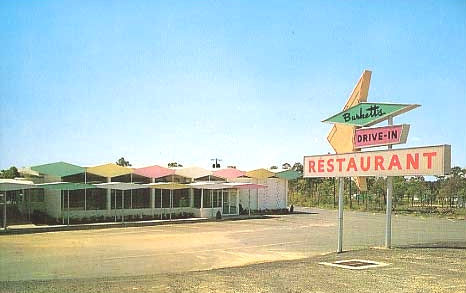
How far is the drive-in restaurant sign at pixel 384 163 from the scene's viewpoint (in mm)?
12320

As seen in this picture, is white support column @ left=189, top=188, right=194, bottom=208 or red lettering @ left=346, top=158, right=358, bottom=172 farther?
white support column @ left=189, top=188, right=194, bottom=208

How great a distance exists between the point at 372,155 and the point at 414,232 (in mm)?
8897

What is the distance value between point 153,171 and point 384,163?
18.8 m

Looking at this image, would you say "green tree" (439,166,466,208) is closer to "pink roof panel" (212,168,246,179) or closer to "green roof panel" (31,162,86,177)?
"pink roof panel" (212,168,246,179)

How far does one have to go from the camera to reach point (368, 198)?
4659cm

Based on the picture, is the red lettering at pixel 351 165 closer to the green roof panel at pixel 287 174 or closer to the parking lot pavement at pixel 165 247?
the parking lot pavement at pixel 165 247

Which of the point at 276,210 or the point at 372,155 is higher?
the point at 372,155

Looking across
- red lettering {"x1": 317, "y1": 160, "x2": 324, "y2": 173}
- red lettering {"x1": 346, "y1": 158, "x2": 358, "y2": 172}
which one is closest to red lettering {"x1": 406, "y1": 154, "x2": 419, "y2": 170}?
red lettering {"x1": 346, "y1": 158, "x2": 358, "y2": 172}

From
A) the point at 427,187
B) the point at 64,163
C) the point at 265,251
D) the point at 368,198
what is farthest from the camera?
the point at 427,187

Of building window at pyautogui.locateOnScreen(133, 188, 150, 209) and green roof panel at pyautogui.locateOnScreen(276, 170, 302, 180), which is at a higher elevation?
green roof panel at pyautogui.locateOnScreen(276, 170, 302, 180)

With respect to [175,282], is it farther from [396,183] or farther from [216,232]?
[396,183]

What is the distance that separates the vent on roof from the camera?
10680mm

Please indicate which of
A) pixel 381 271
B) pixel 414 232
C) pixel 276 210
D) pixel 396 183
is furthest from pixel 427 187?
pixel 381 271

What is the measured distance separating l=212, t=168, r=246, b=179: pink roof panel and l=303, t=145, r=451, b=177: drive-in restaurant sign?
57.3 ft
